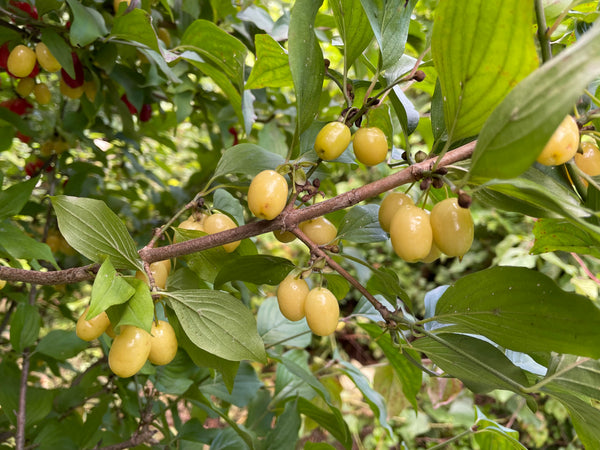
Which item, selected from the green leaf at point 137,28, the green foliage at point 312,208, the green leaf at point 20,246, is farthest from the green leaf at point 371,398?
the green leaf at point 137,28

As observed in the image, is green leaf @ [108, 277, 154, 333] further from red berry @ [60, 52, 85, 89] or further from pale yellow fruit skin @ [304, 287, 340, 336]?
red berry @ [60, 52, 85, 89]

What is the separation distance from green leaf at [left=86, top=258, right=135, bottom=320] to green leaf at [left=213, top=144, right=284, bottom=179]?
23 cm

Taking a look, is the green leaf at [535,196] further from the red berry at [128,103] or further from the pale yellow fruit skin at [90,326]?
the red berry at [128,103]

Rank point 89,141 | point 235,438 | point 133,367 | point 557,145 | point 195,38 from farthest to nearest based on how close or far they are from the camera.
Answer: point 89,141, point 235,438, point 195,38, point 133,367, point 557,145

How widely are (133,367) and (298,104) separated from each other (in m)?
0.36

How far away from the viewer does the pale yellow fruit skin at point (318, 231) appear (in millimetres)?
598

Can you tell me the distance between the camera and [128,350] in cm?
51

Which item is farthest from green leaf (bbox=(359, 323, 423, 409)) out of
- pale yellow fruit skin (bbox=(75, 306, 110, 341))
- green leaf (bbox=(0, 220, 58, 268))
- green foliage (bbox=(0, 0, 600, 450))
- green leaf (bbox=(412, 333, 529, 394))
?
green leaf (bbox=(0, 220, 58, 268))

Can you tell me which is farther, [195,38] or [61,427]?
[61,427]

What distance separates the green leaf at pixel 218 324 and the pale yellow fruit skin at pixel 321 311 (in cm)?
7

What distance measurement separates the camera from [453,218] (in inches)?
18.2

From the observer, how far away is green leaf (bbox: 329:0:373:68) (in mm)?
565

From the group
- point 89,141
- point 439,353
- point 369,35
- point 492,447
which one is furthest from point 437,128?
point 89,141

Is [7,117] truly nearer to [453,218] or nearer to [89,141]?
[89,141]
